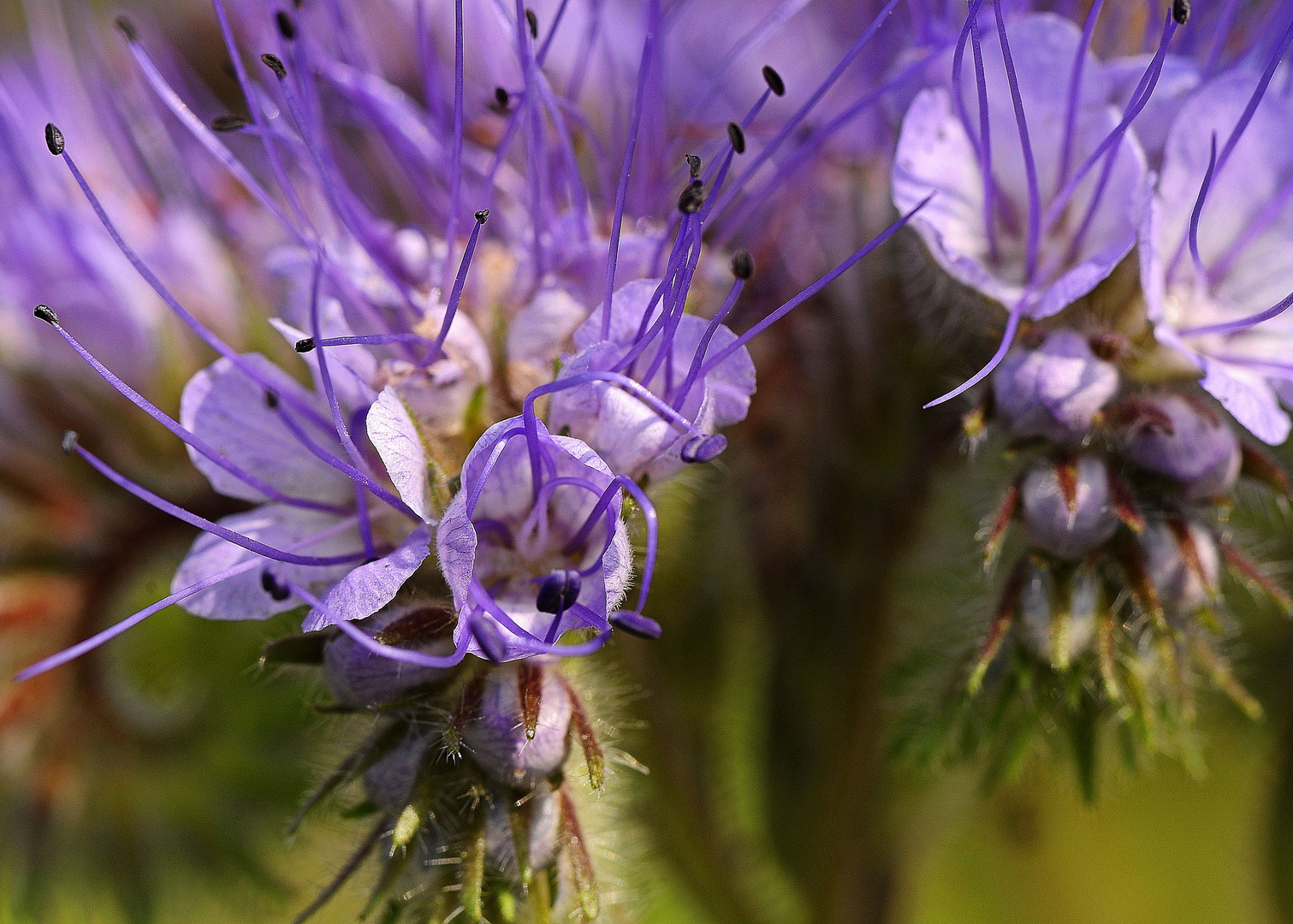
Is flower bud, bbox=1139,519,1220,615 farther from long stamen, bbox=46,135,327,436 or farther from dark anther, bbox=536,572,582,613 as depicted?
long stamen, bbox=46,135,327,436

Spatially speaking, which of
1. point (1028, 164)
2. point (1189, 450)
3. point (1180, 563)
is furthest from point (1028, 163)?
point (1180, 563)

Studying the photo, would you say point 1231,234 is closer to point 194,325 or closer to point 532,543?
point 532,543

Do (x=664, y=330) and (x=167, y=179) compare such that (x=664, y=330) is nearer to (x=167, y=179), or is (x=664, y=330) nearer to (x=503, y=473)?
(x=503, y=473)

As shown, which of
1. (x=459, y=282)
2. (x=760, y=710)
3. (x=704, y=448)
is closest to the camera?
(x=704, y=448)

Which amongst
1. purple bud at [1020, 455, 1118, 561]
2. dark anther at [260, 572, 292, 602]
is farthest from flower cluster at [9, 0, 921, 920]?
purple bud at [1020, 455, 1118, 561]

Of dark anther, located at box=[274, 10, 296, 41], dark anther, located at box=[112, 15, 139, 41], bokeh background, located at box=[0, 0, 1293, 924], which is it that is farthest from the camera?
bokeh background, located at box=[0, 0, 1293, 924]

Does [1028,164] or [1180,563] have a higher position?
[1028,164]

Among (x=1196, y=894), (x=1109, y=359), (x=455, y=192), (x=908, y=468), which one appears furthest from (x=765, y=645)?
(x=1196, y=894)
